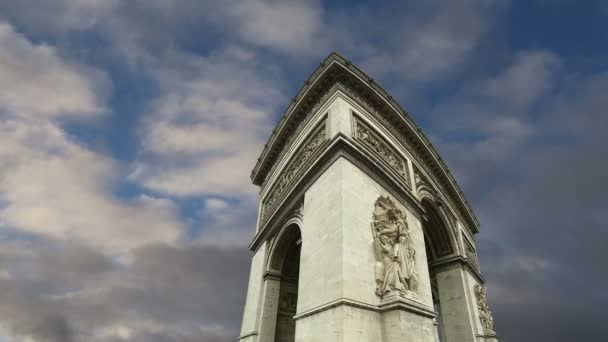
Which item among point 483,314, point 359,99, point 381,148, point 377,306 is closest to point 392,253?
point 377,306

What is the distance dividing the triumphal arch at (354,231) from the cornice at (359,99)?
6 centimetres

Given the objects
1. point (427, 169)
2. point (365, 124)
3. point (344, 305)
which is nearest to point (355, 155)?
point (365, 124)

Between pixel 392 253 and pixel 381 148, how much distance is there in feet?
17.5

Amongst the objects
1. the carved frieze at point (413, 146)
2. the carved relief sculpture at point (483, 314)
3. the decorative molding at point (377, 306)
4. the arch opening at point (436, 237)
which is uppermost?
the carved frieze at point (413, 146)

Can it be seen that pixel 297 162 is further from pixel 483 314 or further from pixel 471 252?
pixel 471 252

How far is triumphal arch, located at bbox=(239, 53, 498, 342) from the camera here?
816 cm

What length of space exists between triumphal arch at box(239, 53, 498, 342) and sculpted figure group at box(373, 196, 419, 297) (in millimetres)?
33

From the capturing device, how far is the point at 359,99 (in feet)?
43.8

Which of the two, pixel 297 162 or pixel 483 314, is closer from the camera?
pixel 297 162

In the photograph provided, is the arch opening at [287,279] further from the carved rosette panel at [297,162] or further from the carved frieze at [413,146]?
the carved frieze at [413,146]

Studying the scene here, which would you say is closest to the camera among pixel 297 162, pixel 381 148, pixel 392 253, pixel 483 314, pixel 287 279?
pixel 392 253

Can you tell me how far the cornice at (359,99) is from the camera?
13078mm

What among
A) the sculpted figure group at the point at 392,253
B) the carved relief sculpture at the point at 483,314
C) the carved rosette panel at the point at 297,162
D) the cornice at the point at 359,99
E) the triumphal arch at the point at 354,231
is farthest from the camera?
the carved relief sculpture at the point at 483,314

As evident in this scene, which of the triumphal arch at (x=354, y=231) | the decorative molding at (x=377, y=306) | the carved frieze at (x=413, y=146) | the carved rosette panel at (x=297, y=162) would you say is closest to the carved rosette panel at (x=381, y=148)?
Result: the triumphal arch at (x=354, y=231)
